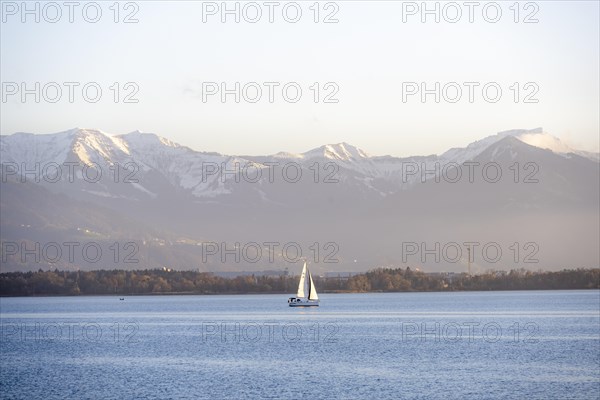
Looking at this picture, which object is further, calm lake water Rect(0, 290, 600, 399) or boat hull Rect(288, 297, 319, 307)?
boat hull Rect(288, 297, 319, 307)

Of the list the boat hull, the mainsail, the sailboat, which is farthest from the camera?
the mainsail

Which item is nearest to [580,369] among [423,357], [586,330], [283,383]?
[423,357]

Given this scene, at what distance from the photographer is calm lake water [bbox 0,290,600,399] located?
6712cm

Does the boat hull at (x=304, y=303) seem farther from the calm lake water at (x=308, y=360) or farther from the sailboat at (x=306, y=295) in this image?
the calm lake water at (x=308, y=360)

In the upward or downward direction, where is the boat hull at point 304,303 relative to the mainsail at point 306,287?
downward

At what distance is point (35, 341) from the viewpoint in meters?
113

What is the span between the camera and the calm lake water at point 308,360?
220ft

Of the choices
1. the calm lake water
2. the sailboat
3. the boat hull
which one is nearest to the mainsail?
the sailboat

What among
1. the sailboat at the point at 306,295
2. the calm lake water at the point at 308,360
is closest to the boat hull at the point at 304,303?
the sailboat at the point at 306,295

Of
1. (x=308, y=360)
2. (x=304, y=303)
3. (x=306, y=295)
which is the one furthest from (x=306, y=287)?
(x=308, y=360)

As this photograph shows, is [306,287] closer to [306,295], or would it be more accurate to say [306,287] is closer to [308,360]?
[306,295]

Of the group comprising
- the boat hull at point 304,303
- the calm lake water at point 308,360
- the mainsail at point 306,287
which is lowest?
the calm lake water at point 308,360

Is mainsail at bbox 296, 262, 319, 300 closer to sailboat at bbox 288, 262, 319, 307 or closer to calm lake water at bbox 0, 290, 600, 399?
sailboat at bbox 288, 262, 319, 307

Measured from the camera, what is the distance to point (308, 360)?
3354 inches
